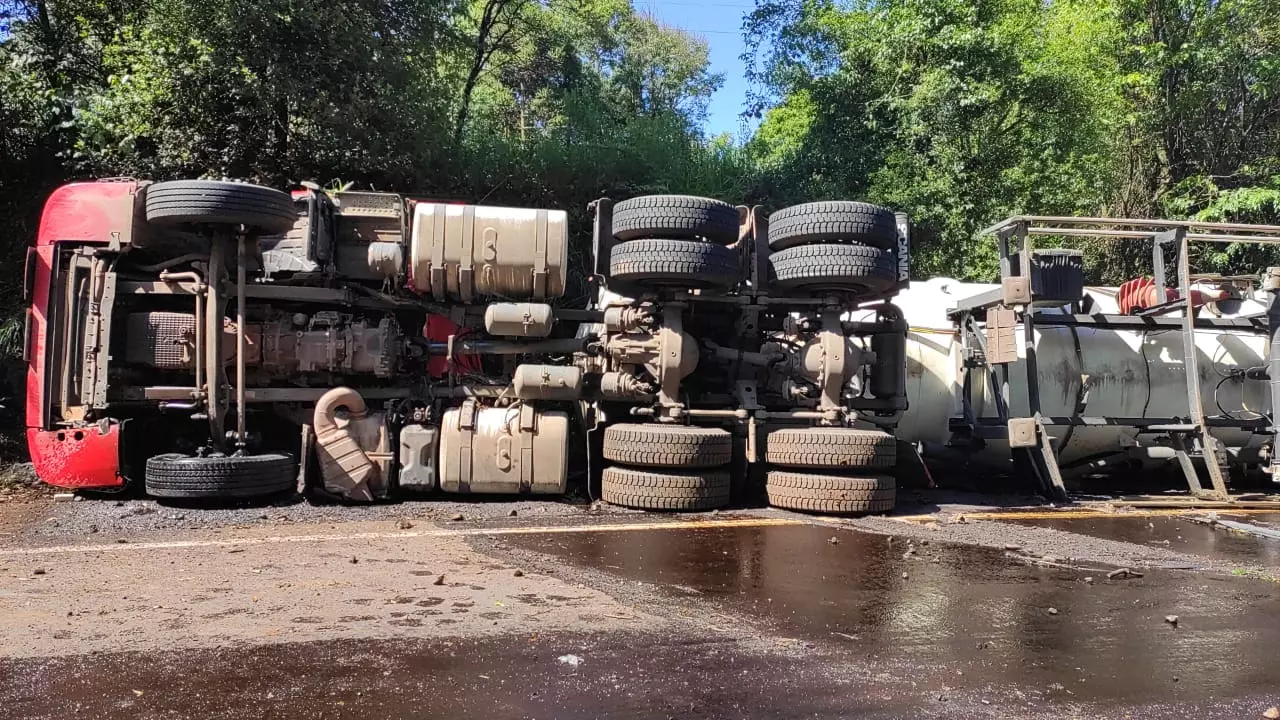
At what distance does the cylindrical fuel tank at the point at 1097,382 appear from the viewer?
28.3ft

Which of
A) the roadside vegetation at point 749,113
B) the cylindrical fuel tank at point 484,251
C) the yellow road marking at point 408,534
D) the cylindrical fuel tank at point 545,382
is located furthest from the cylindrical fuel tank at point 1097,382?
the roadside vegetation at point 749,113

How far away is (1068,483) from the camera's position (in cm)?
866

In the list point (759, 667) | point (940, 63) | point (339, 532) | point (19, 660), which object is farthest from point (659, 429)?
point (940, 63)

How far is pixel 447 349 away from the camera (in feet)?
24.3

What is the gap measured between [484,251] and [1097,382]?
6354 mm

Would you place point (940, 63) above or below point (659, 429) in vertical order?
above

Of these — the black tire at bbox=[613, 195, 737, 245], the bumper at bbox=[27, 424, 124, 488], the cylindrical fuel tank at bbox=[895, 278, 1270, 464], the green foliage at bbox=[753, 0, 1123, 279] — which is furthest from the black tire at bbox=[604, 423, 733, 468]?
the green foliage at bbox=[753, 0, 1123, 279]

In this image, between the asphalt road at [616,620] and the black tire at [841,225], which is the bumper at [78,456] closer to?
the asphalt road at [616,620]

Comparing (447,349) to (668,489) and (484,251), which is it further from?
(668,489)

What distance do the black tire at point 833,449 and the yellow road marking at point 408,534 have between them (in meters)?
0.50

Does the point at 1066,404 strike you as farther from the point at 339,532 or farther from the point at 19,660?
the point at 19,660

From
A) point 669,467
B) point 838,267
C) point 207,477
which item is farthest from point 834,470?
point 207,477

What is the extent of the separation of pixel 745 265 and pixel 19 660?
5.81 m

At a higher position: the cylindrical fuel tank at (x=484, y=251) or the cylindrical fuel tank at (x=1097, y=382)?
the cylindrical fuel tank at (x=484, y=251)
